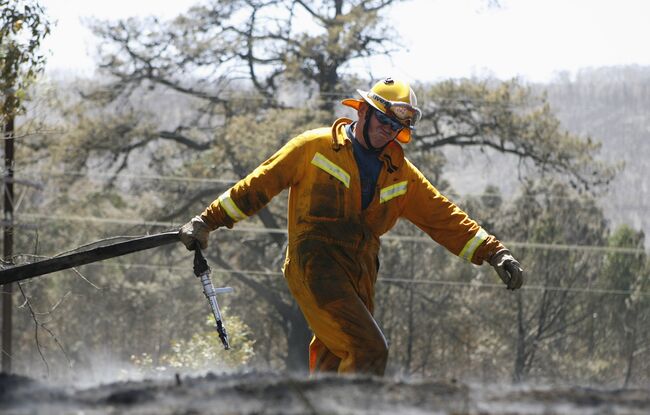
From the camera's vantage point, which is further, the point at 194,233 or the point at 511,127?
the point at 511,127

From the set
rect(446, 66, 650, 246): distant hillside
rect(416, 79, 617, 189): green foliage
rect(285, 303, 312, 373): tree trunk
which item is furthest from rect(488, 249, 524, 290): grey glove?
rect(446, 66, 650, 246): distant hillside

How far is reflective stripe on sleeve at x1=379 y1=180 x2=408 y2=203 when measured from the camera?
659cm

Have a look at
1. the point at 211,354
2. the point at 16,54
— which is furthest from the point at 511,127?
the point at 16,54

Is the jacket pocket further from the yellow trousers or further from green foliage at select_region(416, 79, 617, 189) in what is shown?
green foliage at select_region(416, 79, 617, 189)

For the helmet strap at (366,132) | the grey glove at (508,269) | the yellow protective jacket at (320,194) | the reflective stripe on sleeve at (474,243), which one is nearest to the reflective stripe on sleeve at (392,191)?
the yellow protective jacket at (320,194)

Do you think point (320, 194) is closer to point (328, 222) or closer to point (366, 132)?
point (328, 222)

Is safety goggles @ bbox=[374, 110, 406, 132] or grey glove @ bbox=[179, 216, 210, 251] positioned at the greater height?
safety goggles @ bbox=[374, 110, 406, 132]

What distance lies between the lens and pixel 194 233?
640 cm

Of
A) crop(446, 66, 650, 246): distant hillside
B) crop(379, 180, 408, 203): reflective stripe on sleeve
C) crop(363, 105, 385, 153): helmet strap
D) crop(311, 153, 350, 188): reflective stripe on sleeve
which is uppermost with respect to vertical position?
crop(446, 66, 650, 246): distant hillside

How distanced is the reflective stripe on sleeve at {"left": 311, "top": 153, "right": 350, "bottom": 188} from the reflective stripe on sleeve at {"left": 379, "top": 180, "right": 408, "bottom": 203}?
0.26m

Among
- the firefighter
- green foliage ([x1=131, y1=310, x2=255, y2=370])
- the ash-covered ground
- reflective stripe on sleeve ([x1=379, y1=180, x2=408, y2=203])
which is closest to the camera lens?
the ash-covered ground

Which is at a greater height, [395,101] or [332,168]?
[395,101]

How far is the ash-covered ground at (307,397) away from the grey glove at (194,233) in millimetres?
2235

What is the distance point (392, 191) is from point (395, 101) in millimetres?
563
